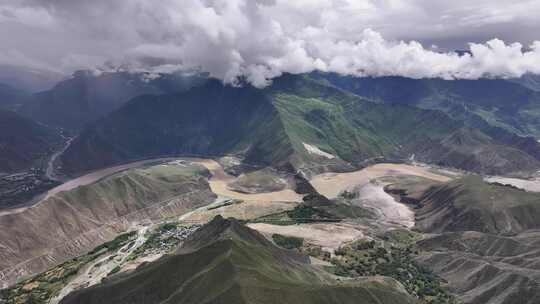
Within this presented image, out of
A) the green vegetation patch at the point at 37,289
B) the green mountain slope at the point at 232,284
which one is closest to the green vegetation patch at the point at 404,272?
the green mountain slope at the point at 232,284

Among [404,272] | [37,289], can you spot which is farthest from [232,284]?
[37,289]

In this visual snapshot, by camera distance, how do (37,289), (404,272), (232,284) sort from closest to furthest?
(232,284), (404,272), (37,289)

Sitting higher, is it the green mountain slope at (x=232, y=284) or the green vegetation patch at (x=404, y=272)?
the green mountain slope at (x=232, y=284)

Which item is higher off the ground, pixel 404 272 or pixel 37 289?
pixel 404 272

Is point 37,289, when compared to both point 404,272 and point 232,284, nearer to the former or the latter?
point 232,284

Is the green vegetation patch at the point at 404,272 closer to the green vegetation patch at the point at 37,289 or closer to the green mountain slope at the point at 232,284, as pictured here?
the green mountain slope at the point at 232,284

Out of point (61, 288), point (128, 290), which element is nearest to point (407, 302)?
point (128, 290)

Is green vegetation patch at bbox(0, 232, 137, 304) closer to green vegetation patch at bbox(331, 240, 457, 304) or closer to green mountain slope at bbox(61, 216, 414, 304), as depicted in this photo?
green mountain slope at bbox(61, 216, 414, 304)

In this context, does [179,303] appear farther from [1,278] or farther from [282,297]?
[1,278]
